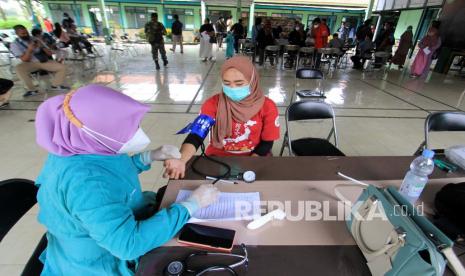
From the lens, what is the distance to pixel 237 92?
147cm

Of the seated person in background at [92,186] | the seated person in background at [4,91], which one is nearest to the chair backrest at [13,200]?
the seated person in background at [92,186]

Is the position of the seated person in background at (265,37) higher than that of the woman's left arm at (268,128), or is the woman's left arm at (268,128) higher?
the seated person in background at (265,37)

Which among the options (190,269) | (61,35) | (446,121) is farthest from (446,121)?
(61,35)

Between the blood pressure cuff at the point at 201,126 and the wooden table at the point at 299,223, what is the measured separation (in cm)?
26

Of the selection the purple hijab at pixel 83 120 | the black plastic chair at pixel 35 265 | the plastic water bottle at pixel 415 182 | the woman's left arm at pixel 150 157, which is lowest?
the black plastic chair at pixel 35 265

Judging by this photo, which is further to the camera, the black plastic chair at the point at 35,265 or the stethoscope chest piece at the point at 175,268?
the black plastic chair at the point at 35,265

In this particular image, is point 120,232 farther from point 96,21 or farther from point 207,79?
point 96,21

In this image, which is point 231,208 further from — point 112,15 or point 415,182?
Answer: point 112,15

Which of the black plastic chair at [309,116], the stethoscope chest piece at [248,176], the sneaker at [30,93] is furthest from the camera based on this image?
the sneaker at [30,93]

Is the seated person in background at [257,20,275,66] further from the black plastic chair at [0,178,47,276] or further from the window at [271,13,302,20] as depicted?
the window at [271,13,302,20]

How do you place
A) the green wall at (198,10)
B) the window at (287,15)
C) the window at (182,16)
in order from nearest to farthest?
the green wall at (198,10)
the window at (182,16)
the window at (287,15)

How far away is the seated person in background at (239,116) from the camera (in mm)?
1447

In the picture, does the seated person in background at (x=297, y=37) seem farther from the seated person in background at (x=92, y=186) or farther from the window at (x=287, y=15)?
the window at (x=287, y=15)

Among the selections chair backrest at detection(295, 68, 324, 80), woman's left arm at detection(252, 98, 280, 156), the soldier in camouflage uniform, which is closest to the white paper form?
woman's left arm at detection(252, 98, 280, 156)
